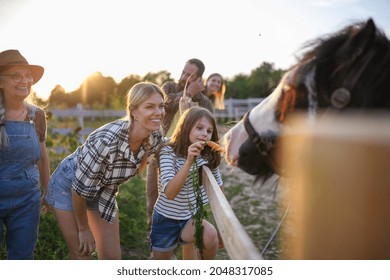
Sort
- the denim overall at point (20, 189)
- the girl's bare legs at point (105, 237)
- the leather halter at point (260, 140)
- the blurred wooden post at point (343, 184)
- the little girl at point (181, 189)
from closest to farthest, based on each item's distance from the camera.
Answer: the blurred wooden post at point (343, 184)
the leather halter at point (260, 140)
the denim overall at point (20, 189)
the little girl at point (181, 189)
the girl's bare legs at point (105, 237)

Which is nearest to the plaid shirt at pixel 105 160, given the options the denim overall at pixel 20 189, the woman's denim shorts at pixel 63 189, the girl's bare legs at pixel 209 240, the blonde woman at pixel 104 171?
the blonde woman at pixel 104 171

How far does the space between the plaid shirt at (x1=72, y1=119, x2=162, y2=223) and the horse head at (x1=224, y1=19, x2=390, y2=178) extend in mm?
796

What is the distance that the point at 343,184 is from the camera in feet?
5.64

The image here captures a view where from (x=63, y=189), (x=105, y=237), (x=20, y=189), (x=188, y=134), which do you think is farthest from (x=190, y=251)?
(x=20, y=189)

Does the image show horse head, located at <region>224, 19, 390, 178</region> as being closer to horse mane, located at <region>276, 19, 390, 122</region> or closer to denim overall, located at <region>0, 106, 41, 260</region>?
horse mane, located at <region>276, 19, 390, 122</region>

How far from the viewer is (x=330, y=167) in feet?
5.82

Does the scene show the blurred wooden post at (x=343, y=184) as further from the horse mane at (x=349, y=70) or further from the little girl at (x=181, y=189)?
the little girl at (x=181, y=189)

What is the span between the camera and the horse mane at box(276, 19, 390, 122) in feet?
5.57

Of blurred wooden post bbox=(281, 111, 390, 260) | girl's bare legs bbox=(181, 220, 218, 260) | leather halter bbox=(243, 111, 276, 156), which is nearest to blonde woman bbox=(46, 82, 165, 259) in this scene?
girl's bare legs bbox=(181, 220, 218, 260)

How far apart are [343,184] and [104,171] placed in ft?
4.34

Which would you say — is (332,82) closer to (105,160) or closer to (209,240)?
(209,240)

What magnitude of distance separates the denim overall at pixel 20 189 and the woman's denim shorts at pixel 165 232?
0.67 meters

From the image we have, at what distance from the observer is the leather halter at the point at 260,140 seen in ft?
6.43

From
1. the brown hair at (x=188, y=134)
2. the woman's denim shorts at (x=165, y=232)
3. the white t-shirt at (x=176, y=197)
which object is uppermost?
the brown hair at (x=188, y=134)
